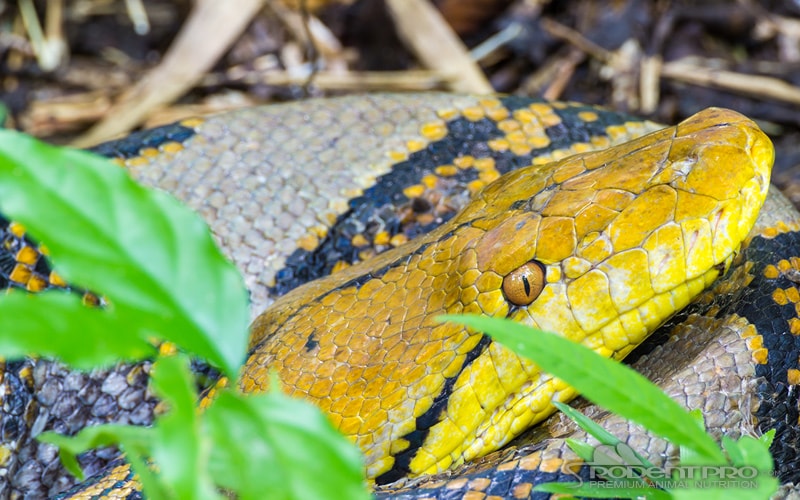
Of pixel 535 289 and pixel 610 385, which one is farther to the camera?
pixel 535 289

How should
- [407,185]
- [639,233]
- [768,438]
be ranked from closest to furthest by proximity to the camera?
[768,438]
[639,233]
[407,185]

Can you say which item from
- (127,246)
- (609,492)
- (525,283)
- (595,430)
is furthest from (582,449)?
(127,246)

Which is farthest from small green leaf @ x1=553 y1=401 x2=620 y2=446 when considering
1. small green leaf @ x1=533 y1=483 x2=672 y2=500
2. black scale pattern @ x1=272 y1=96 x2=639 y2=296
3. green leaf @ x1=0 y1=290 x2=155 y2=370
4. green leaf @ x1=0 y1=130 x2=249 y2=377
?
black scale pattern @ x1=272 y1=96 x2=639 y2=296

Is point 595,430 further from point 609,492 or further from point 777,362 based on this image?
point 777,362

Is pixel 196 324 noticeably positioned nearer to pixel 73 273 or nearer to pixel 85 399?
pixel 73 273

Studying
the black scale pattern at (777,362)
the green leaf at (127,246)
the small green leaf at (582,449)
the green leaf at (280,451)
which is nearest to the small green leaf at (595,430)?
the small green leaf at (582,449)

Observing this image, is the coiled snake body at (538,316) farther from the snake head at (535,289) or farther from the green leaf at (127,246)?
the green leaf at (127,246)

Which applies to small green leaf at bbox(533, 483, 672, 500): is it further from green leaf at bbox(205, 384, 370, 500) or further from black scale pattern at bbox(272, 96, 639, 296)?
black scale pattern at bbox(272, 96, 639, 296)
